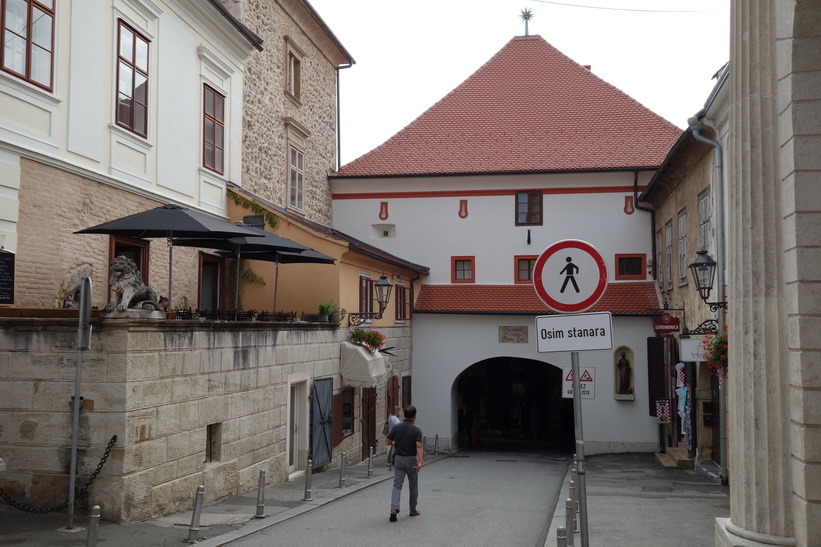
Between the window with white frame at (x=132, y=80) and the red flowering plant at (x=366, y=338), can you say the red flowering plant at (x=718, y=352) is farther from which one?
the window with white frame at (x=132, y=80)

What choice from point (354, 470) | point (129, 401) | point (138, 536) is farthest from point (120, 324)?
point (354, 470)

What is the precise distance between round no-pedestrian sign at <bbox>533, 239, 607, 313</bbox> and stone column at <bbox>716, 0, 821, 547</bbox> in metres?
1.11

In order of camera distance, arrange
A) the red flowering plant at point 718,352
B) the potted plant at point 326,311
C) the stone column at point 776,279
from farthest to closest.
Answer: the potted plant at point 326,311, the red flowering plant at point 718,352, the stone column at point 776,279

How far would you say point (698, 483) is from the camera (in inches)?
675

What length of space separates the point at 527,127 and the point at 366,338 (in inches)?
529

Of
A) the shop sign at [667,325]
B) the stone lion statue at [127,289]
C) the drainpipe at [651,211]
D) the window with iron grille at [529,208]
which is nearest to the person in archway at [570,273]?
the stone lion statue at [127,289]

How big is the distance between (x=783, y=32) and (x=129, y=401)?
799 cm

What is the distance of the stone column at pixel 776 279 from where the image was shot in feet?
18.9

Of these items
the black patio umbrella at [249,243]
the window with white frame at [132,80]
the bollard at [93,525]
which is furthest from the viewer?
the window with white frame at [132,80]

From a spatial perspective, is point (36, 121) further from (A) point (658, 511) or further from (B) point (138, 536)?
(A) point (658, 511)

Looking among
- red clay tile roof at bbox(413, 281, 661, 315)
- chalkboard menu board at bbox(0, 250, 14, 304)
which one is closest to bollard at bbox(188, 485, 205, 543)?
chalkboard menu board at bbox(0, 250, 14, 304)

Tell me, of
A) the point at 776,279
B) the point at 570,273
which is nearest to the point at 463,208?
the point at 570,273

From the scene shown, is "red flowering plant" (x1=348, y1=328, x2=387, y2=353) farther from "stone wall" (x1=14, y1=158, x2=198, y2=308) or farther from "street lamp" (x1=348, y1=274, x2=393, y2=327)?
"stone wall" (x1=14, y1=158, x2=198, y2=308)

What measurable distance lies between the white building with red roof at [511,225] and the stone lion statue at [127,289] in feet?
58.1
